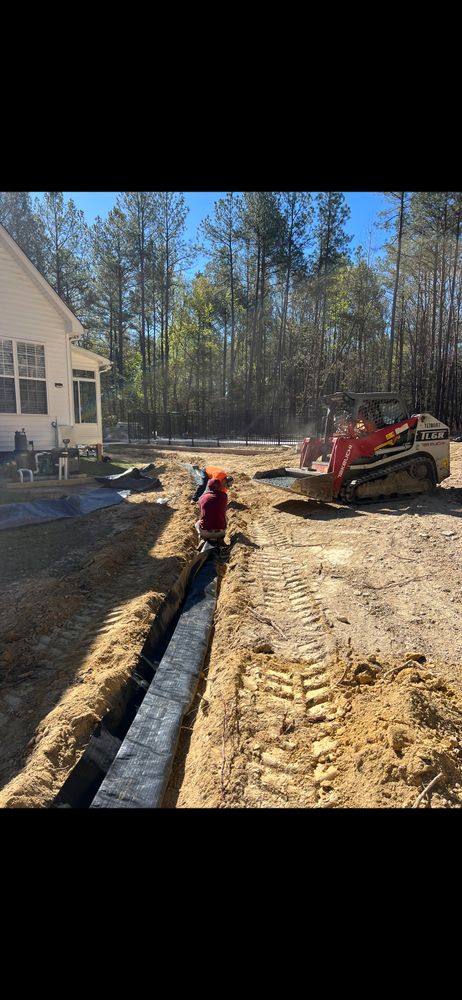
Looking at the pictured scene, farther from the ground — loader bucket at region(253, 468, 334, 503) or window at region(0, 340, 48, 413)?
window at region(0, 340, 48, 413)

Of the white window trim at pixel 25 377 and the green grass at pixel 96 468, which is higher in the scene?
the white window trim at pixel 25 377

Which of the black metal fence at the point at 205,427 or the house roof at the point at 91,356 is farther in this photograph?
the black metal fence at the point at 205,427

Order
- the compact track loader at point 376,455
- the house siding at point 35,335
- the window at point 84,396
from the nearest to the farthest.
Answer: the compact track loader at point 376,455 → the house siding at point 35,335 → the window at point 84,396

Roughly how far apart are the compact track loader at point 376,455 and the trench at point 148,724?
17.4ft

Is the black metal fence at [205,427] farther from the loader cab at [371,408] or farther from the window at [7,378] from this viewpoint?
the loader cab at [371,408]

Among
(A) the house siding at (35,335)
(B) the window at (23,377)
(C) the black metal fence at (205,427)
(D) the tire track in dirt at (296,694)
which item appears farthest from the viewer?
(C) the black metal fence at (205,427)

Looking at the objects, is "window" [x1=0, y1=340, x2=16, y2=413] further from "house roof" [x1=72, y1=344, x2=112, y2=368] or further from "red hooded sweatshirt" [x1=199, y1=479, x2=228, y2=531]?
"red hooded sweatshirt" [x1=199, y1=479, x2=228, y2=531]

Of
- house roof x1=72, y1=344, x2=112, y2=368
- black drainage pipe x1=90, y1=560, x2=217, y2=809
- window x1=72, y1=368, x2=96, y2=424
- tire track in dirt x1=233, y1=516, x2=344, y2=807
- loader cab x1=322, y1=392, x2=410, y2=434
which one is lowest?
black drainage pipe x1=90, y1=560, x2=217, y2=809

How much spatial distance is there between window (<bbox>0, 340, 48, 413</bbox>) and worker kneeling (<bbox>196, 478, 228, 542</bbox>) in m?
8.37

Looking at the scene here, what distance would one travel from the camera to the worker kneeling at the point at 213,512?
6.93 meters

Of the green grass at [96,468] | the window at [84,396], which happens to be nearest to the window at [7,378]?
the green grass at [96,468]

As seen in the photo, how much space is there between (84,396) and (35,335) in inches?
195

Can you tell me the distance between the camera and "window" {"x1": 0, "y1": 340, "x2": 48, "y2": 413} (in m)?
12.9

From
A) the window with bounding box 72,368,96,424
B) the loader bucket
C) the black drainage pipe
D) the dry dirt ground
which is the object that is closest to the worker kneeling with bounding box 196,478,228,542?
the dry dirt ground
